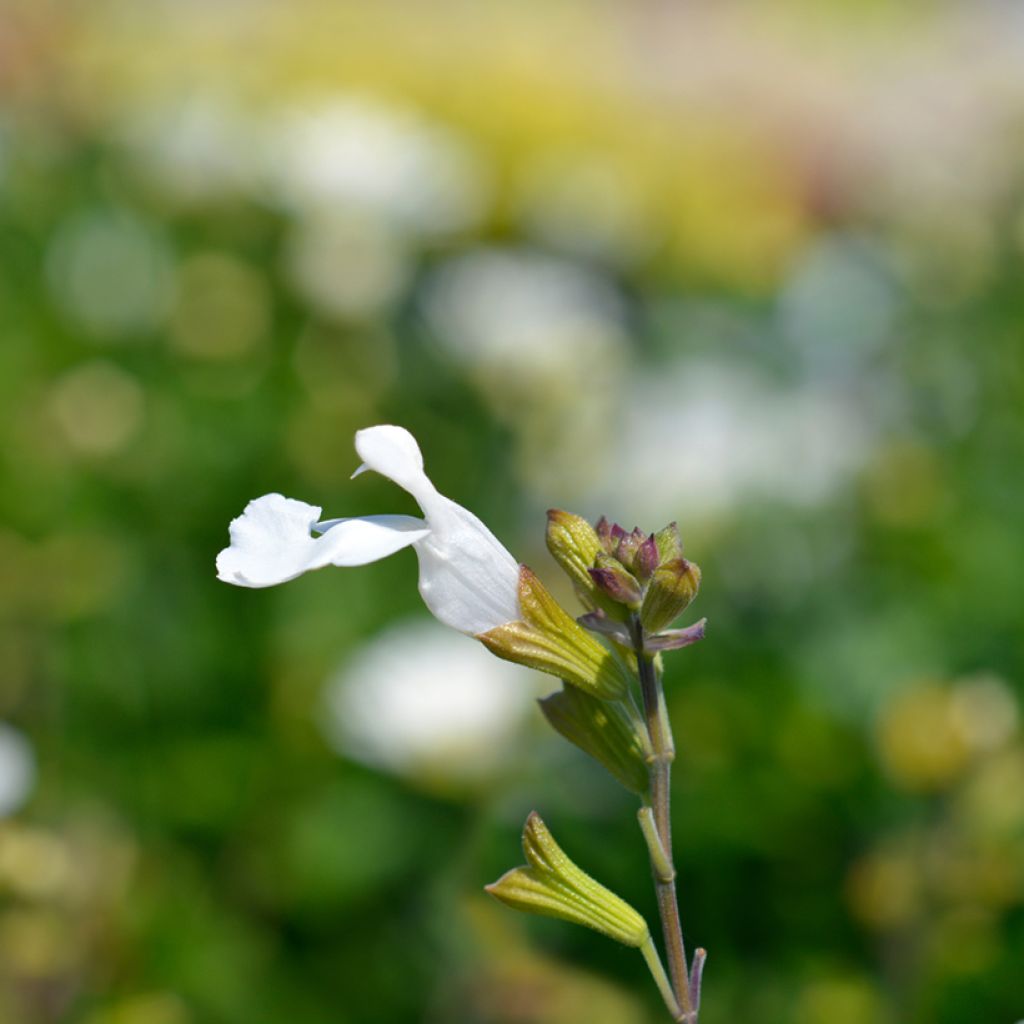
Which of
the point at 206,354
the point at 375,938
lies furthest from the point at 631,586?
the point at 206,354

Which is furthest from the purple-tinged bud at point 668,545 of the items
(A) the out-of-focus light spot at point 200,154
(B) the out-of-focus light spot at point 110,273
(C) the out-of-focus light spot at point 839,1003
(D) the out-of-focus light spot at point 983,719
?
(A) the out-of-focus light spot at point 200,154

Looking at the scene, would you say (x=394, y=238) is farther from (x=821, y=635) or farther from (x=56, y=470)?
(x=821, y=635)

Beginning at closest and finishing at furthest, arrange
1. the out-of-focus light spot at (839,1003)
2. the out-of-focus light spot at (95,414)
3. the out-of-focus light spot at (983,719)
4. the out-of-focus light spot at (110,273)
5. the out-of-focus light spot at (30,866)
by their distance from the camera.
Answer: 1. the out-of-focus light spot at (30,866)
2. the out-of-focus light spot at (983,719)
3. the out-of-focus light spot at (839,1003)
4. the out-of-focus light spot at (95,414)
5. the out-of-focus light spot at (110,273)

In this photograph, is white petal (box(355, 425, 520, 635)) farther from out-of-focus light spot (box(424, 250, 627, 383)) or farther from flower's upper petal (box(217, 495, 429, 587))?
out-of-focus light spot (box(424, 250, 627, 383))

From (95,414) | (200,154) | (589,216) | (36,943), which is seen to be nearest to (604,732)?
(36,943)

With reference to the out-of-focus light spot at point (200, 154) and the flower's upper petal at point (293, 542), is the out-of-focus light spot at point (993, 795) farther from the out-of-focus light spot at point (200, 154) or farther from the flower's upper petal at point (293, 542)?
the out-of-focus light spot at point (200, 154)

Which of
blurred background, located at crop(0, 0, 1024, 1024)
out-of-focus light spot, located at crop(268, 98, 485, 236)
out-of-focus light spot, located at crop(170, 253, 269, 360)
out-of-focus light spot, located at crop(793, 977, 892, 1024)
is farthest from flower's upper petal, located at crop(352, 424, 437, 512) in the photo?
out-of-focus light spot, located at crop(268, 98, 485, 236)

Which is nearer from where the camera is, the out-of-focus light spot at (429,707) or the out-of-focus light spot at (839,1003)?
the out-of-focus light spot at (839,1003)

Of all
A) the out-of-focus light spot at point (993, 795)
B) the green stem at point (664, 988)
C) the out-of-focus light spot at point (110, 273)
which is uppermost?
the green stem at point (664, 988)
